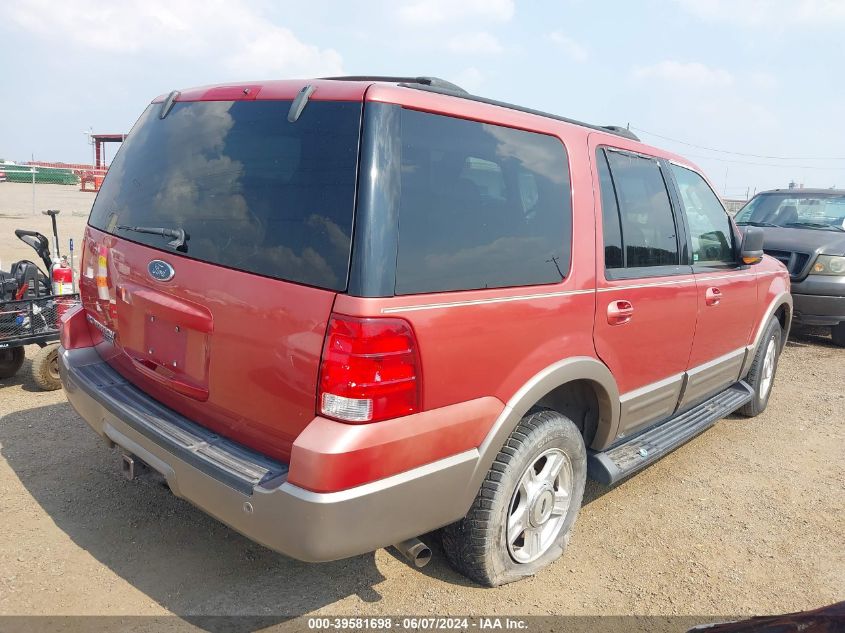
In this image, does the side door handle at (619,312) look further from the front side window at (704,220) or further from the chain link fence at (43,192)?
the chain link fence at (43,192)

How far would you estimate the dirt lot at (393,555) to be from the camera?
2594 millimetres

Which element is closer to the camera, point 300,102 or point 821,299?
point 300,102

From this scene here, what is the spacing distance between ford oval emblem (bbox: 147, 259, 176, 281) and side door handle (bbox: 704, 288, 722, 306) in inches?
118

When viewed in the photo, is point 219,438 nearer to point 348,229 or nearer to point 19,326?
point 348,229

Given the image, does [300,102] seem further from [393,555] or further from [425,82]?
[393,555]

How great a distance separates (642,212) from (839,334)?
6543 mm

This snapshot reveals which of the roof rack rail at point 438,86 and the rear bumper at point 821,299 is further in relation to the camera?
the rear bumper at point 821,299

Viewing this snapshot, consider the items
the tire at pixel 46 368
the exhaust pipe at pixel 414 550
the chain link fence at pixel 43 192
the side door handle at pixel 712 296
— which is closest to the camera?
the exhaust pipe at pixel 414 550

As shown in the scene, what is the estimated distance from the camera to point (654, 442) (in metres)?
3.49

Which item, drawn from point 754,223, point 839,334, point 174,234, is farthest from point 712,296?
point 754,223

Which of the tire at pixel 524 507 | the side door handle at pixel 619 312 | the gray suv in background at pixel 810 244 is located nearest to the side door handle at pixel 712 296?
the side door handle at pixel 619 312

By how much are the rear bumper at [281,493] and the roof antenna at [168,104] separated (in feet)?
4.17

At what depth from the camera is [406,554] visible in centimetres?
234

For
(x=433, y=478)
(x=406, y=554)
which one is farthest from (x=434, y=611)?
(x=433, y=478)
